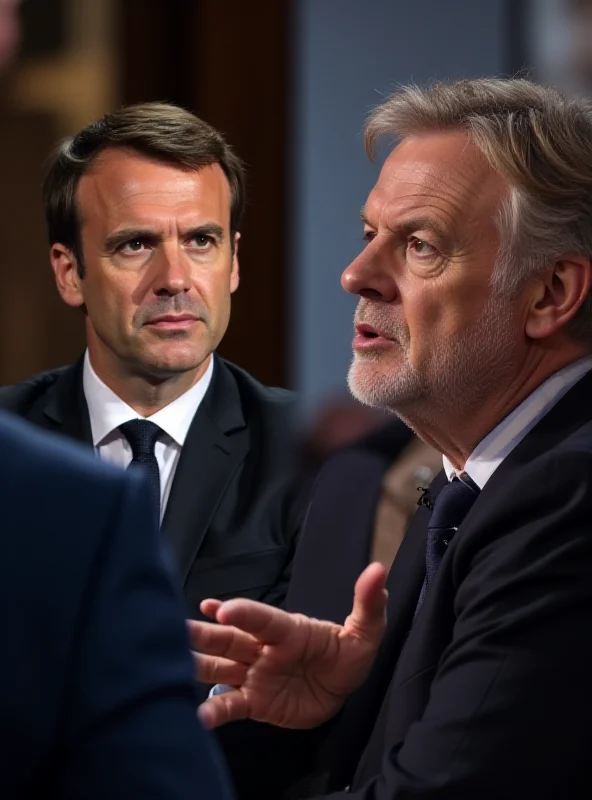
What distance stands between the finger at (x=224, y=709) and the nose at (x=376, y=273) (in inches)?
18.2

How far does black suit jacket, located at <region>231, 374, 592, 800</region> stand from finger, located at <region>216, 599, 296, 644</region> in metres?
0.12

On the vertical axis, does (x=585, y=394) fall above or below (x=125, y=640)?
below

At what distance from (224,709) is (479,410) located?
0.42 metres

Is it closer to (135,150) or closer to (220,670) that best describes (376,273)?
→ (135,150)

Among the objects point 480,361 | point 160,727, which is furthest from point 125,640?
point 480,361

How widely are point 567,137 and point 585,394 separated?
0.30 meters

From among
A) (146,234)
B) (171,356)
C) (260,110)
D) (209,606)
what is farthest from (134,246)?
(260,110)

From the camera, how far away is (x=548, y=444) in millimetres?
1260

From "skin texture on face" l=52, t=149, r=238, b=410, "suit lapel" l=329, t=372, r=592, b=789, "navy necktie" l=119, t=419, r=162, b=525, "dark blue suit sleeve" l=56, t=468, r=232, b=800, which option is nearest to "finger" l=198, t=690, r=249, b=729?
"suit lapel" l=329, t=372, r=592, b=789

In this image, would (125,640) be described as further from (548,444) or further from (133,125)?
(133,125)

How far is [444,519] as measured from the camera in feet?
4.39

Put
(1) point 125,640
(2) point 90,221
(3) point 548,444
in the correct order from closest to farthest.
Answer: (1) point 125,640, (3) point 548,444, (2) point 90,221

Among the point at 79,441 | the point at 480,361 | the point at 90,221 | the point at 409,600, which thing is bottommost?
the point at 409,600

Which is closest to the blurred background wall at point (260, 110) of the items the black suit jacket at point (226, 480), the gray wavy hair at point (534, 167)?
the black suit jacket at point (226, 480)
